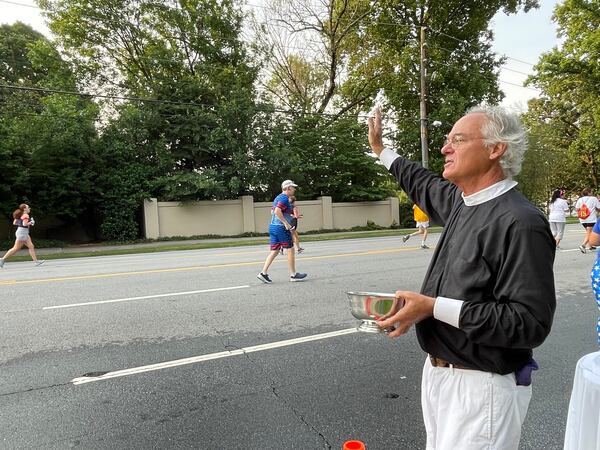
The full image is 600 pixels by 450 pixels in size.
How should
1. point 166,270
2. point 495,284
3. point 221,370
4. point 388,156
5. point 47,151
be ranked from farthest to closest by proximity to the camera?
1. point 47,151
2. point 166,270
3. point 221,370
4. point 388,156
5. point 495,284

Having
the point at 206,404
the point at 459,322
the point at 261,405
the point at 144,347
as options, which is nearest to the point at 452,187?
the point at 459,322

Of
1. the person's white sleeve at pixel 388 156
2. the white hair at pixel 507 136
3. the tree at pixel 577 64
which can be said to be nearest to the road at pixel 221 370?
the person's white sleeve at pixel 388 156

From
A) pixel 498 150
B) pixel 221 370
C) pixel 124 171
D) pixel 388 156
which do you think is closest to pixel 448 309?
pixel 498 150

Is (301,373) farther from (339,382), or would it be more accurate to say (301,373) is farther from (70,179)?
(70,179)

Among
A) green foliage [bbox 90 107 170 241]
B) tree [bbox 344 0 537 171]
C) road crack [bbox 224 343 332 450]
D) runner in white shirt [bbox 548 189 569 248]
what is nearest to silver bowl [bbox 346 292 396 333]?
road crack [bbox 224 343 332 450]

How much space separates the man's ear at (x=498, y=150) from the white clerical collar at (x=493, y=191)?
112 mm

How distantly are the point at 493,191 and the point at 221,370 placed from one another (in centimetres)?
323

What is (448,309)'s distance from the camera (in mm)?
1732

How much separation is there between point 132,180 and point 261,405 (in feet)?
71.7

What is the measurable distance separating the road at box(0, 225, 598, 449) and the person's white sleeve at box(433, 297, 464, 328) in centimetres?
162

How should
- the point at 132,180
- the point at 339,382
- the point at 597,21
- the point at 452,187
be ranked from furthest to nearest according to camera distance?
the point at 597,21 < the point at 132,180 < the point at 339,382 < the point at 452,187

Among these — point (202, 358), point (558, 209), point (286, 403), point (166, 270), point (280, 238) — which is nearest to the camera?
point (286, 403)

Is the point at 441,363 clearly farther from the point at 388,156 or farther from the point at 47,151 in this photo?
the point at 47,151

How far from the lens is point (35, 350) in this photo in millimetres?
4910
